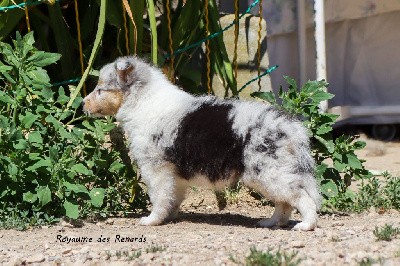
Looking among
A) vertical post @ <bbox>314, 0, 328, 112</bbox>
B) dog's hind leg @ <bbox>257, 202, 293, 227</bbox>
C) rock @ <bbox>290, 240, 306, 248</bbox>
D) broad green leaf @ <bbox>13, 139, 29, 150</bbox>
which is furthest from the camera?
vertical post @ <bbox>314, 0, 328, 112</bbox>

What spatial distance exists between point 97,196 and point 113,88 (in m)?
0.81

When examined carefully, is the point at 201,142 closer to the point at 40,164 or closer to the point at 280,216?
the point at 280,216

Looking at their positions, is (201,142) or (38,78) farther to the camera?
(38,78)

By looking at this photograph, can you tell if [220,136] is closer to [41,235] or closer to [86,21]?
[41,235]

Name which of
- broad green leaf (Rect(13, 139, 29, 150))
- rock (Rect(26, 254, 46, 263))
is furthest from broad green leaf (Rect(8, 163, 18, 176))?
rock (Rect(26, 254, 46, 263))

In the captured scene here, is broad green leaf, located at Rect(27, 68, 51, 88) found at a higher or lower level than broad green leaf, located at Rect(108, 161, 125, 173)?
higher

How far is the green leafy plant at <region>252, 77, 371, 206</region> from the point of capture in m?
7.63

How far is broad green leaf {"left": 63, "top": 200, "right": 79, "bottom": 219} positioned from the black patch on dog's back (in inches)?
28.6

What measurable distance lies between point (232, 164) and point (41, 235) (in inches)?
53.9

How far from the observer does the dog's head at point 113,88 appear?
7234mm

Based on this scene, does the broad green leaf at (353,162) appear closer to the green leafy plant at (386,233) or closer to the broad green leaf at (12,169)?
the green leafy plant at (386,233)

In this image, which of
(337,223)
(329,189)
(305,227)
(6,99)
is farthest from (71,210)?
(329,189)

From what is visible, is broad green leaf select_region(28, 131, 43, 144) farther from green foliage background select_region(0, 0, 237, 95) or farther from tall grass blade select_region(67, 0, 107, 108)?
green foliage background select_region(0, 0, 237, 95)

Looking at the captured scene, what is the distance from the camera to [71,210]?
685 cm
